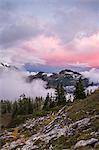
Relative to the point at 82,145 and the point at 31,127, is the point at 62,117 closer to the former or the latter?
the point at 31,127

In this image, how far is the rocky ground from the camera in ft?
189

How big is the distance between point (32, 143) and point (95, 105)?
51.3 feet

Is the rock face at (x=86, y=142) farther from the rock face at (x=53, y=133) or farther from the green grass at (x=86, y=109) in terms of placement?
the green grass at (x=86, y=109)

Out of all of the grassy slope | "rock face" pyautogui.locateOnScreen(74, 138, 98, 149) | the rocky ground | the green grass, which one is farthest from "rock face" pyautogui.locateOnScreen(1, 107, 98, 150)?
the green grass

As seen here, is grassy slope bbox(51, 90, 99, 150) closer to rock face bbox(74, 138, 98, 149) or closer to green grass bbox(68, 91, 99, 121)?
green grass bbox(68, 91, 99, 121)

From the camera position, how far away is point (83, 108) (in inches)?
3155

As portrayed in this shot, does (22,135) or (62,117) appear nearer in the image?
(62,117)

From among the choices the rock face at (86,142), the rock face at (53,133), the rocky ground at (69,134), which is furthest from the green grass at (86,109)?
the rock face at (86,142)

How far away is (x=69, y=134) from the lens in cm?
6619

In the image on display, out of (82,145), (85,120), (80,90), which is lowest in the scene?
(82,145)

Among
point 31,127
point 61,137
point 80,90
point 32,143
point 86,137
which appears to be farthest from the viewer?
point 80,90

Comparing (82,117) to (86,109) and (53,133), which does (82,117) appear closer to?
(86,109)

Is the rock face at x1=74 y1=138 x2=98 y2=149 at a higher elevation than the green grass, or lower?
lower

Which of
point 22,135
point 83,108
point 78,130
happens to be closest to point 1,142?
point 22,135
